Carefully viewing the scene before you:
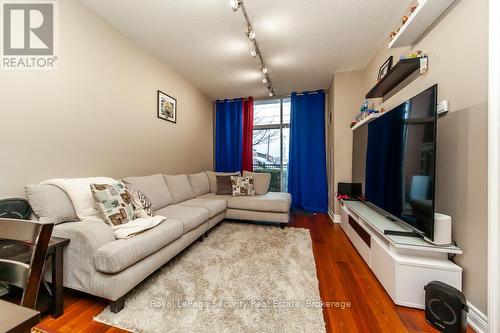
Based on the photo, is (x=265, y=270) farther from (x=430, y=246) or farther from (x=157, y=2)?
(x=157, y=2)

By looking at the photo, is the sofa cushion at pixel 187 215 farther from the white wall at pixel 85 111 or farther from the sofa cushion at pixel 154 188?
the white wall at pixel 85 111

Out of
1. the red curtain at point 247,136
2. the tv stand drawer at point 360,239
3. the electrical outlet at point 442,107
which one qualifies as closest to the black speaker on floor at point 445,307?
the tv stand drawer at point 360,239

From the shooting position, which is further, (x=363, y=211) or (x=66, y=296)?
(x=363, y=211)

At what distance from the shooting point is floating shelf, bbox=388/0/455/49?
1442 mm

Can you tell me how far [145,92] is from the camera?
2729 mm

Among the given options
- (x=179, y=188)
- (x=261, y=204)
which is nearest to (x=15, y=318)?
(x=179, y=188)

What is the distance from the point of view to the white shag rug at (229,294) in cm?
125

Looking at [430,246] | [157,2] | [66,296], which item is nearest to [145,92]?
[157,2]

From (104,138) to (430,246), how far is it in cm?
312

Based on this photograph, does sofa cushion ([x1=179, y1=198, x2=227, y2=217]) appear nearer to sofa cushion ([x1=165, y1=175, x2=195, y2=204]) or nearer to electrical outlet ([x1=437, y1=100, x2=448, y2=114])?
sofa cushion ([x1=165, y1=175, x2=195, y2=204])

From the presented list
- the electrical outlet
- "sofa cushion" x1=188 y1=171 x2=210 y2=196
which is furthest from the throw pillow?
the electrical outlet

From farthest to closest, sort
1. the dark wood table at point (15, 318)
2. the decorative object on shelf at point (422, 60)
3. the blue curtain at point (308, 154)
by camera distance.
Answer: the blue curtain at point (308, 154) < the decorative object on shelf at point (422, 60) < the dark wood table at point (15, 318)

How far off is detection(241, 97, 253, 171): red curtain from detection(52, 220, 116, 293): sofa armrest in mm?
3350

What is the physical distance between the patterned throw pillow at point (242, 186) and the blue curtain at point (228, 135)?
1108 millimetres
